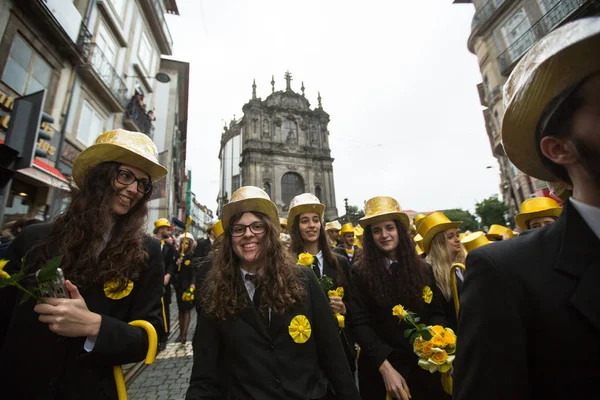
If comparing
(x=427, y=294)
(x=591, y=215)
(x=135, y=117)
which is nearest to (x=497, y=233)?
(x=427, y=294)

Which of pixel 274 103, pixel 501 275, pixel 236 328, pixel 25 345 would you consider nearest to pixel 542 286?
pixel 501 275

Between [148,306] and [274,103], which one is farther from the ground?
[274,103]

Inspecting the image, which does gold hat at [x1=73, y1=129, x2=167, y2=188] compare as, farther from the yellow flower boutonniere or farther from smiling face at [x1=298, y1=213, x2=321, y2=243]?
smiling face at [x1=298, y1=213, x2=321, y2=243]

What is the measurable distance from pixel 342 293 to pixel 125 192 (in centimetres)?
236

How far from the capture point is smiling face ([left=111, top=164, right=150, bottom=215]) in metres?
1.98

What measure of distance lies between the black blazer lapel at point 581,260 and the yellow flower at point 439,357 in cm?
151

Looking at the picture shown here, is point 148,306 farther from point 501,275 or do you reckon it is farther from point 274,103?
point 274,103

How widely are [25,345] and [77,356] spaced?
0.28 m

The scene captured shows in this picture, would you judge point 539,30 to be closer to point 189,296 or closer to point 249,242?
point 249,242

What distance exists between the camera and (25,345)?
1.46 m

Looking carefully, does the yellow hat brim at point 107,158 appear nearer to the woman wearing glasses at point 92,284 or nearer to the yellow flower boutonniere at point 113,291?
the woman wearing glasses at point 92,284

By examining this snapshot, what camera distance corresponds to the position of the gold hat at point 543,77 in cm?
87

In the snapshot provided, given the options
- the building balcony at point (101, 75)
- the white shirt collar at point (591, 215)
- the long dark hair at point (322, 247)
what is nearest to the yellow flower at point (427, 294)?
the long dark hair at point (322, 247)

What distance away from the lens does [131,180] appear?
2.06m
